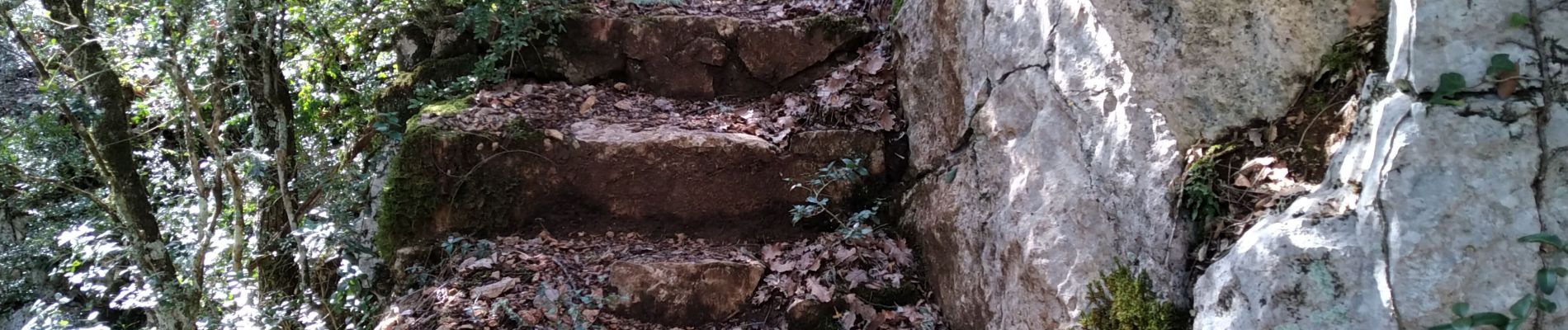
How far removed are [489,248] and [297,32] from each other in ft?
7.17

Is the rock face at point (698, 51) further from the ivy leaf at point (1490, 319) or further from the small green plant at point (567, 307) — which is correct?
the ivy leaf at point (1490, 319)

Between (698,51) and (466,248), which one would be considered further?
(698,51)

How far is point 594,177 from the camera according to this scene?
4.36 metres

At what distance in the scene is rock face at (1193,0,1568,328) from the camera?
1.72 metres

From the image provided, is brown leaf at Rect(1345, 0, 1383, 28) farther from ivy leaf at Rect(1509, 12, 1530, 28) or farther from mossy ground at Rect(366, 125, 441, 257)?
mossy ground at Rect(366, 125, 441, 257)

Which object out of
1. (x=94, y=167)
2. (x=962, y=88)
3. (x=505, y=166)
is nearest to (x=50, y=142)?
(x=94, y=167)

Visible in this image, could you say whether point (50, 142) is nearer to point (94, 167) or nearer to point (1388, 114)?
point (94, 167)

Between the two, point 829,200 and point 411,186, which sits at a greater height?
point 829,200

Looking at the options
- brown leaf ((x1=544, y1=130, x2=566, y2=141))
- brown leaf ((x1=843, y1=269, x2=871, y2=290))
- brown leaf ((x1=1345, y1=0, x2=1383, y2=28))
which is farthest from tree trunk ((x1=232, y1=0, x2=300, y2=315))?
brown leaf ((x1=1345, y1=0, x2=1383, y2=28))

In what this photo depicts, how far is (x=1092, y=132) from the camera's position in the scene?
2760 mm

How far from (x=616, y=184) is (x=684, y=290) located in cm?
82

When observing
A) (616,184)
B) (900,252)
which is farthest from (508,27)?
(900,252)

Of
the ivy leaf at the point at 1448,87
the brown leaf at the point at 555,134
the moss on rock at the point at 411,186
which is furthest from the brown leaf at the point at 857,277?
the ivy leaf at the point at 1448,87

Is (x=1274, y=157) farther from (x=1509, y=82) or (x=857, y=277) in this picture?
(x=857, y=277)
